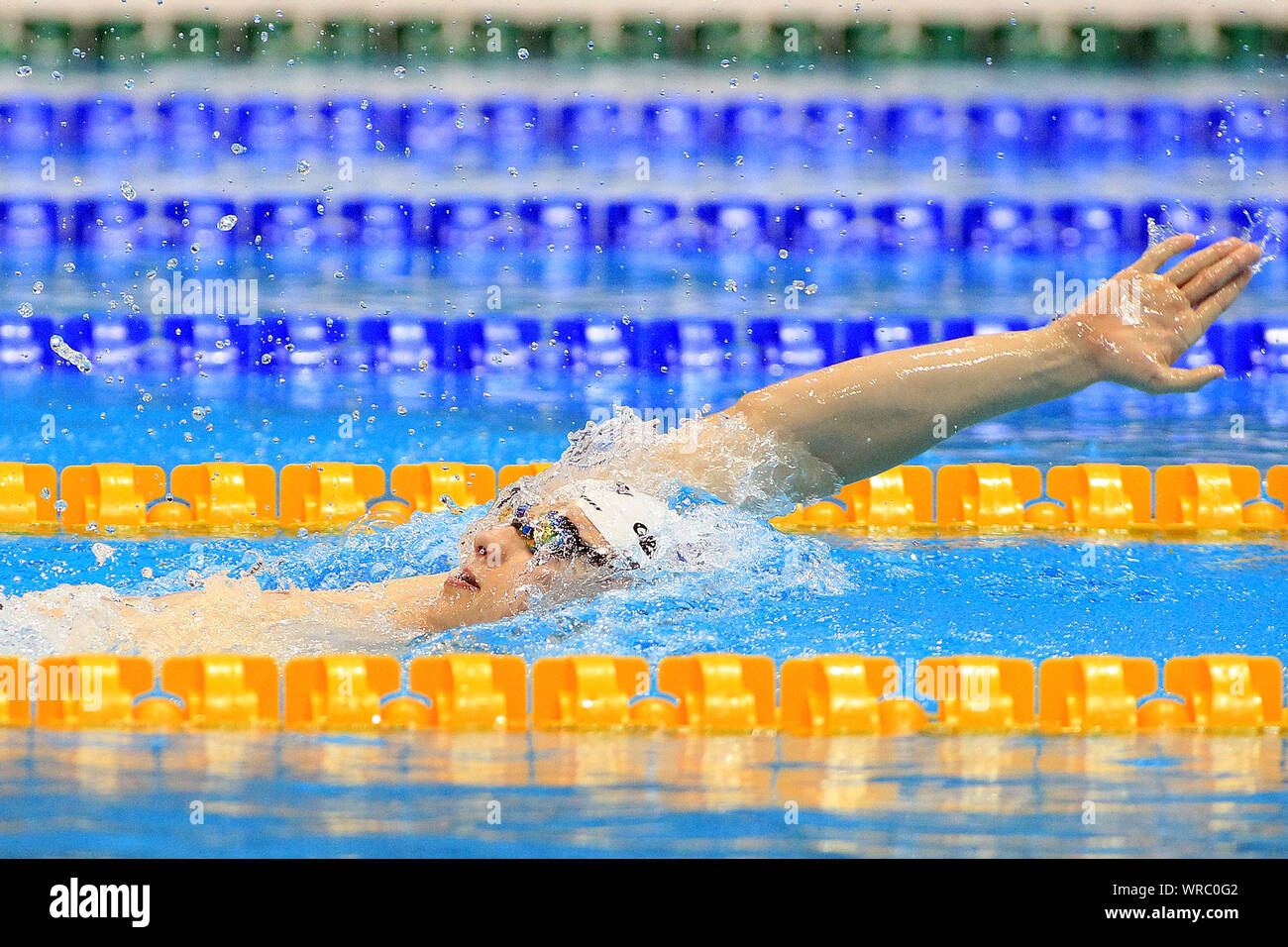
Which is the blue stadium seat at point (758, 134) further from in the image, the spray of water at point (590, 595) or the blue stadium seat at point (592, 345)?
the spray of water at point (590, 595)

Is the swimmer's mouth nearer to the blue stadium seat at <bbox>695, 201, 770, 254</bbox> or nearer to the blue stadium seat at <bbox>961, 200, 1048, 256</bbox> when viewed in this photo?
the blue stadium seat at <bbox>695, 201, 770, 254</bbox>

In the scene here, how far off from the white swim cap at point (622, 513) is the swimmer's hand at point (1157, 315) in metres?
0.84

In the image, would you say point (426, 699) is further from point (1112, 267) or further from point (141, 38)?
point (141, 38)

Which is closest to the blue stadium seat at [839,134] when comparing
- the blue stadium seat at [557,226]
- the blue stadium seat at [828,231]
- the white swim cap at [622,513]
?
the blue stadium seat at [828,231]

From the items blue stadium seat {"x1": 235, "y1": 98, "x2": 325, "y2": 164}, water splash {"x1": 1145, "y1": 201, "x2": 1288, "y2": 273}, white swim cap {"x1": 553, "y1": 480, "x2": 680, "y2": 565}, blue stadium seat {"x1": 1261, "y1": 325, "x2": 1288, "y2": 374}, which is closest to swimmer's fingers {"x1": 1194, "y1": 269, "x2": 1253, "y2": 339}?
white swim cap {"x1": 553, "y1": 480, "x2": 680, "y2": 565}

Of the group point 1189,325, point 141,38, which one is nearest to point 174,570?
point 1189,325

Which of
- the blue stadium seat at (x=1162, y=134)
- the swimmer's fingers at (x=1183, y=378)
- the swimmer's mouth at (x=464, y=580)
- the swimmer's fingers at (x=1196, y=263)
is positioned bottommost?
the swimmer's mouth at (x=464, y=580)

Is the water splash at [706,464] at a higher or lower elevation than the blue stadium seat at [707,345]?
lower

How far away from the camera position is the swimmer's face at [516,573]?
294cm

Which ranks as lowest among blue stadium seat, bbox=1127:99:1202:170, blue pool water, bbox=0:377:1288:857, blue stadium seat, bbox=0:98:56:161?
blue pool water, bbox=0:377:1288:857

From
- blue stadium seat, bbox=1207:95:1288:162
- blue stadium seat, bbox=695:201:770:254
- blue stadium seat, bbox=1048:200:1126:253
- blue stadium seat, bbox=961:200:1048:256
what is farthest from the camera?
blue stadium seat, bbox=1207:95:1288:162

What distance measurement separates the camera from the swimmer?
2.93 meters

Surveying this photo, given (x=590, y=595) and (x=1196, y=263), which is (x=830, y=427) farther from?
(x=1196, y=263)

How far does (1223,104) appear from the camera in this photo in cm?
846
